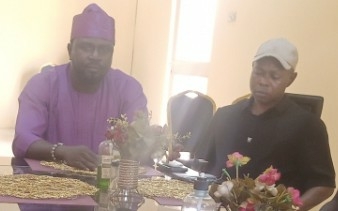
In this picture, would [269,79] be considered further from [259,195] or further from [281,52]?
[259,195]

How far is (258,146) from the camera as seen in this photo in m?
2.33

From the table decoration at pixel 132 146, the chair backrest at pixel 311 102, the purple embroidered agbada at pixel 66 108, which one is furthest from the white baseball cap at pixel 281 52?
the table decoration at pixel 132 146

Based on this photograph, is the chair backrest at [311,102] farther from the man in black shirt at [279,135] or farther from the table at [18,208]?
the table at [18,208]

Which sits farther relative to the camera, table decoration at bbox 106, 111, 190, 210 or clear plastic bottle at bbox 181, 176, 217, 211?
table decoration at bbox 106, 111, 190, 210

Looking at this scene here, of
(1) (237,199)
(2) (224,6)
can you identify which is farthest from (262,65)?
(2) (224,6)

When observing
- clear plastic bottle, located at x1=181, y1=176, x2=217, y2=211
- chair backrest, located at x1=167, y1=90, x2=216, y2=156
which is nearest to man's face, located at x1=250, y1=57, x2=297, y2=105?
clear plastic bottle, located at x1=181, y1=176, x2=217, y2=211

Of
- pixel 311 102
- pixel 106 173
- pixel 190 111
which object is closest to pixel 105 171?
pixel 106 173

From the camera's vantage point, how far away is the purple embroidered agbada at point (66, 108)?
238 cm

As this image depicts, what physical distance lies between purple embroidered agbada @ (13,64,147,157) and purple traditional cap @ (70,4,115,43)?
0.20 meters

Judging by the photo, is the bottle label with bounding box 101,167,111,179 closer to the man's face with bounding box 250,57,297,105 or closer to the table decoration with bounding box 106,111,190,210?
the table decoration with bounding box 106,111,190,210

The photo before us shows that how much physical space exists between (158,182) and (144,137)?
18.8 inches

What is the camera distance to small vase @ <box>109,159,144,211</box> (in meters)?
1.65

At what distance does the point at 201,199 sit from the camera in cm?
135

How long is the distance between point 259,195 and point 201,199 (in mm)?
193
